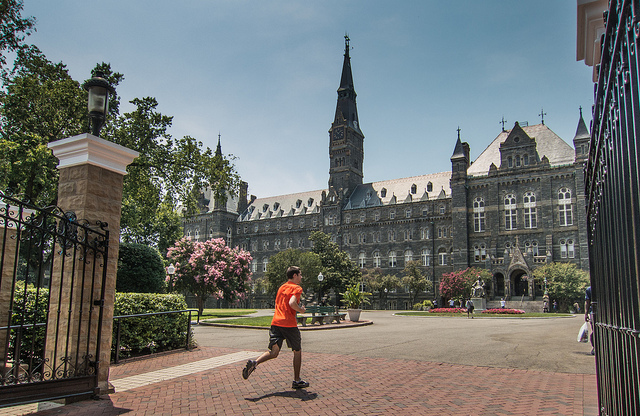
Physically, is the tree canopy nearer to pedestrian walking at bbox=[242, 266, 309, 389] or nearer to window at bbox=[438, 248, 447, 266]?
pedestrian walking at bbox=[242, 266, 309, 389]

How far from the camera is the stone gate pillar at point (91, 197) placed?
268 inches

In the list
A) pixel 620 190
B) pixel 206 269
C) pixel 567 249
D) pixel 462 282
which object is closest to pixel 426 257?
pixel 462 282

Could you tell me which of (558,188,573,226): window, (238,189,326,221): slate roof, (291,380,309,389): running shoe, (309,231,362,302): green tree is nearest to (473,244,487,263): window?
(558,188,573,226): window

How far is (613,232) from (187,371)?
26.0 ft

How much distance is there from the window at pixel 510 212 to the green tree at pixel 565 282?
7.98 m

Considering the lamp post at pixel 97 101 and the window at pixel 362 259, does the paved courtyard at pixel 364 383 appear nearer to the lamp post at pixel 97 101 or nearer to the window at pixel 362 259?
the lamp post at pixel 97 101

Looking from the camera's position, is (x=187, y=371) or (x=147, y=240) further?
(x=147, y=240)

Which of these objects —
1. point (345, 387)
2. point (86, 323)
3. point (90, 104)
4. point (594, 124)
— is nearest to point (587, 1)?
point (594, 124)

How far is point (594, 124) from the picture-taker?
404cm

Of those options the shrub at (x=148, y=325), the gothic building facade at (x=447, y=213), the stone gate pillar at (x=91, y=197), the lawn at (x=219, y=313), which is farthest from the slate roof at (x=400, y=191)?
the stone gate pillar at (x=91, y=197)

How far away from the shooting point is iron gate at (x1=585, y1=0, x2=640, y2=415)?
8.08ft

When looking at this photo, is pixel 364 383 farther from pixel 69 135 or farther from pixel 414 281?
pixel 414 281

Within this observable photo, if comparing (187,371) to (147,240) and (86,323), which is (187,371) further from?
(147,240)

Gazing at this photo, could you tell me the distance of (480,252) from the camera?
57.9m
